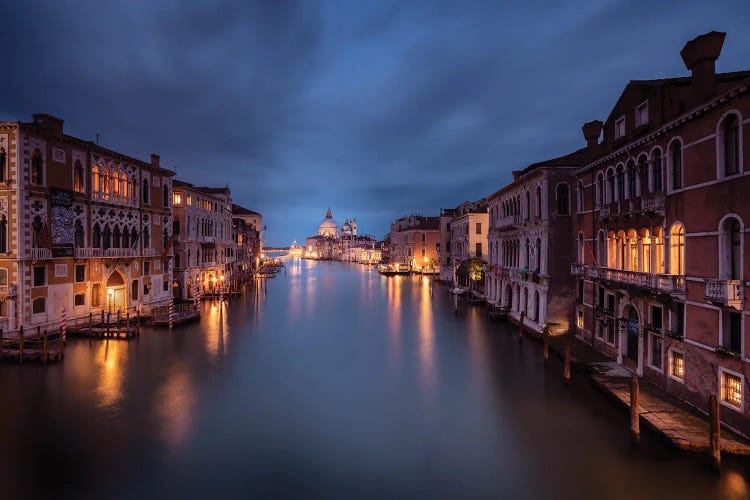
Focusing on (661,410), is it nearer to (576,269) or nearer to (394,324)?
(576,269)

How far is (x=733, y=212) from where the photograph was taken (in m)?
12.0

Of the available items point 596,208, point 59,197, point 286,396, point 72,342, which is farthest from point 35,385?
point 596,208

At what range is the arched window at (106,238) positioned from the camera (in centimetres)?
2914

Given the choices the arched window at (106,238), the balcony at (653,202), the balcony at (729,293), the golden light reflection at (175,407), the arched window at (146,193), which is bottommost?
the golden light reflection at (175,407)

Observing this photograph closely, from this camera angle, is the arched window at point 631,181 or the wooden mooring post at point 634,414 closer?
the wooden mooring post at point 634,414

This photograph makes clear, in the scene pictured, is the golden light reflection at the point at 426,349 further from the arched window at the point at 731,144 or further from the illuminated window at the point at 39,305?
the illuminated window at the point at 39,305

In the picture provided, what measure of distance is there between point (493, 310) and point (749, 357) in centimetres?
2403

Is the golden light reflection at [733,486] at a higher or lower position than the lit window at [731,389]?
lower

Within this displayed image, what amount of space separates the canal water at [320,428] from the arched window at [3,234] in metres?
6.19

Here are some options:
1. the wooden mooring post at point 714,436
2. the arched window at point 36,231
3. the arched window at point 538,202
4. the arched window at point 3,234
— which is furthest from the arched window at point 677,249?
the arched window at point 3,234

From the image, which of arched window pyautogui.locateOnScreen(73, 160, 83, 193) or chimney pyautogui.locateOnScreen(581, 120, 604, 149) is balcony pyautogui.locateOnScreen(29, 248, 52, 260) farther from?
chimney pyautogui.locateOnScreen(581, 120, 604, 149)

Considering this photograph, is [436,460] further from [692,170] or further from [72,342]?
[72,342]

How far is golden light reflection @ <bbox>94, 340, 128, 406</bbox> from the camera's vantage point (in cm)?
1634

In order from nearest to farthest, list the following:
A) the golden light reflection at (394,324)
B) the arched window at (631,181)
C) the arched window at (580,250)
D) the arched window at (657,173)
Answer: the arched window at (657,173)
the arched window at (631,181)
the arched window at (580,250)
the golden light reflection at (394,324)
